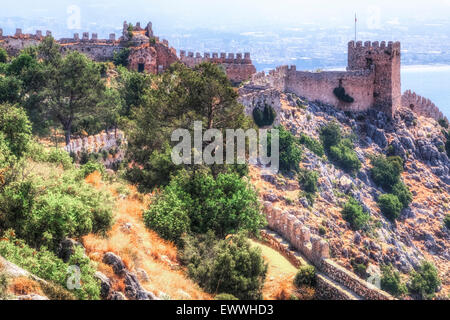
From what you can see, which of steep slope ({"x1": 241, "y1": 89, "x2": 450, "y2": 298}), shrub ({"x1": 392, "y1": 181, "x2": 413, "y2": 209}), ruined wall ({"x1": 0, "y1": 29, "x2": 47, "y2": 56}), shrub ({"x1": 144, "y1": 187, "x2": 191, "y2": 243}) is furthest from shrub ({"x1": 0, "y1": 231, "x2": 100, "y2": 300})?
ruined wall ({"x1": 0, "y1": 29, "x2": 47, "y2": 56})

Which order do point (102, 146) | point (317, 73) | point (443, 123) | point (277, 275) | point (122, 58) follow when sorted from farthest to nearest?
1. point (443, 123)
2. point (122, 58)
3. point (317, 73)
4. point (102, 146)
5. point (277, 275)

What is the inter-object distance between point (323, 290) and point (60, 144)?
1684 centimetres

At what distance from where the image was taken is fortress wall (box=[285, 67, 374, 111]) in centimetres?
4453

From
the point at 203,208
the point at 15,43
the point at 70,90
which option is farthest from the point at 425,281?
the point at 15,43

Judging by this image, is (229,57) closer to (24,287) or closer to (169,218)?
(169,218)

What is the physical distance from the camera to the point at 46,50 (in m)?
37.3

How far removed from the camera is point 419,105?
51.9m

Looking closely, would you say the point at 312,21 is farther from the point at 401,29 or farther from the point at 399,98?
the point at 399,98

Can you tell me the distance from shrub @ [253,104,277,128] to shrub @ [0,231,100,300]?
79.8 feet

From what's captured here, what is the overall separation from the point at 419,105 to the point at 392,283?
79.6ft

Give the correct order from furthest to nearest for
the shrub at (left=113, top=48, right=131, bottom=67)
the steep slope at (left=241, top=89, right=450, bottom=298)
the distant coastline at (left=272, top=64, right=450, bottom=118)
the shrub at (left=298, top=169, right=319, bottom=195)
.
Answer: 1. the distant coastline at (left=272, top=64, right=450, bottom=118)
2. the shrub at (left=113, top=48, right=131, bottom=67)
3. the shrub at (left=298, top=169, right=319, bottom=195)
4. the steep slope at (left=241, top=89, right=450, bottom=298)

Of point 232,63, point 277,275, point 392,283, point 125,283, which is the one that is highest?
point 232,63

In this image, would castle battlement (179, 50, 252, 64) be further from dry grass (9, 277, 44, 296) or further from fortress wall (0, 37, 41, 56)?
dry grass (9, 277, 44, 296)

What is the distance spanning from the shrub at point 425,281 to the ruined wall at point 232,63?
64.2ft
